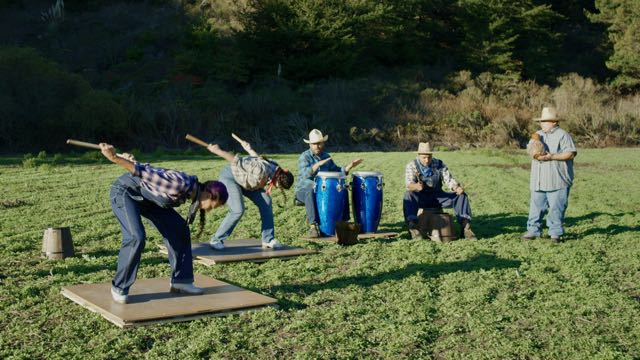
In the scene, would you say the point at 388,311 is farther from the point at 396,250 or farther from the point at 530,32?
the point at 530,32

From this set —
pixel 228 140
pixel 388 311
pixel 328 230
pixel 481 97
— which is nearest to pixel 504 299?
pixel 388 311

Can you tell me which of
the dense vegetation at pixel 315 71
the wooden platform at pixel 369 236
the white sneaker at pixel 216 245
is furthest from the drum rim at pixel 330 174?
the dense vegetation at pixel 315 71

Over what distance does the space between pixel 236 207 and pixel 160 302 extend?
9.47ft

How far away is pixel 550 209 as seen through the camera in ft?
37.5

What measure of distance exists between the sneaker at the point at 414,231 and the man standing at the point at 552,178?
1519 mm

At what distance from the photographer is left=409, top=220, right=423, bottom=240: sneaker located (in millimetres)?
11484

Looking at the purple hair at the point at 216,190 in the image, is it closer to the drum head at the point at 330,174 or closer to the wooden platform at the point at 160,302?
the wooden platform at the point at 160,302

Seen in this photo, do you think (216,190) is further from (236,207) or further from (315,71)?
(315,71)

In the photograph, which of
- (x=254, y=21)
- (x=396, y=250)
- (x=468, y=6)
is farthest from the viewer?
(x=468, y=6)

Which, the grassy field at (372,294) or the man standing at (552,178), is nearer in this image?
the grassy field at (372,294)

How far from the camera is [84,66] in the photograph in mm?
48156

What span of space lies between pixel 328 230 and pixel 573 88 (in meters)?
35.0

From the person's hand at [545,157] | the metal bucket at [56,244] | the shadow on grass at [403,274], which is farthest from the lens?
the person's hand at [545,157]

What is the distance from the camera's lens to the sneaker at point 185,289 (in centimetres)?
771
